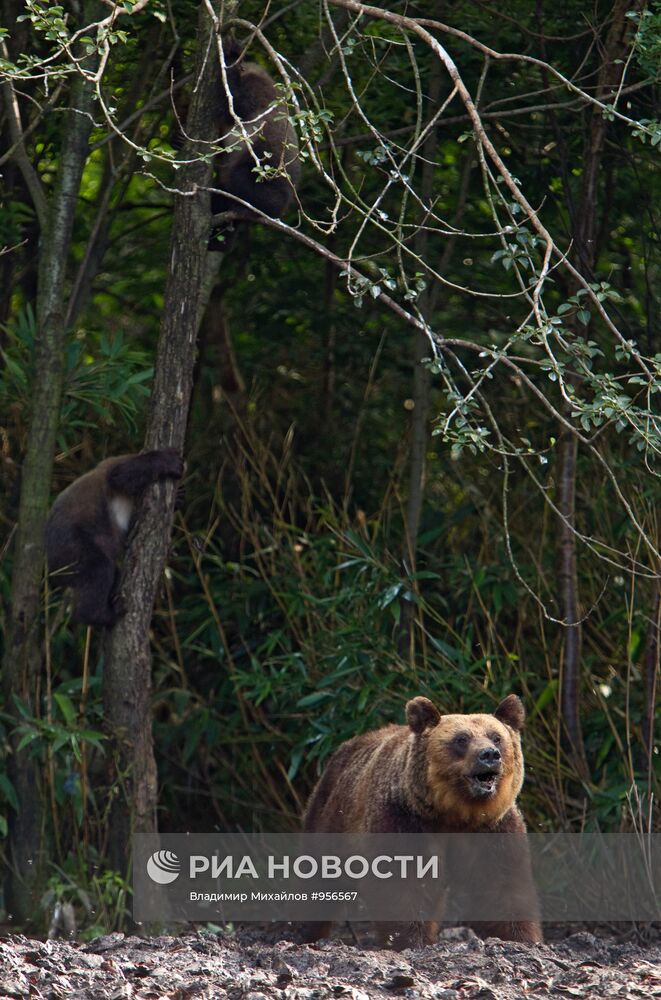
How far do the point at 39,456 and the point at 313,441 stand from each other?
2277 millimetres

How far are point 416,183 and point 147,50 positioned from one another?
6.21 feet

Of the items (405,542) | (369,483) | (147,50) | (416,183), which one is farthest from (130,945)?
(416,183)

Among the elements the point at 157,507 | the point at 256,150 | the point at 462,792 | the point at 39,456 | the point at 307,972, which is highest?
the point at 256,150

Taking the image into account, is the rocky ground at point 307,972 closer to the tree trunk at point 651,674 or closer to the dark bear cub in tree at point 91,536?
the tree trunk at point 651,674

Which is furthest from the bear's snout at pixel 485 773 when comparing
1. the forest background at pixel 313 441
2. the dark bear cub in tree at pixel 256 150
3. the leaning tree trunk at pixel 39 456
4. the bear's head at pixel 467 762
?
the dark bear cub in tree at pixel 256 150

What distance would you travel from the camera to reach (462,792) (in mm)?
4715

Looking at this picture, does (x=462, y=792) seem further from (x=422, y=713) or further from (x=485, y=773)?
(x=422, y=713)

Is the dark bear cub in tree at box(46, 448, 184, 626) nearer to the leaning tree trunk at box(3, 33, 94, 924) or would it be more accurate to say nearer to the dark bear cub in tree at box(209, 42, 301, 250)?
the leaning tree trunk at box(3, 33, 94, 924)

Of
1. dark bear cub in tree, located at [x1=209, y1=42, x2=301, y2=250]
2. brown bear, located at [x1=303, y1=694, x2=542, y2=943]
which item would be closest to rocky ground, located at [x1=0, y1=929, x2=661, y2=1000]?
brown bear, located at [x1=303, y1=694, x2=542, y2=943]

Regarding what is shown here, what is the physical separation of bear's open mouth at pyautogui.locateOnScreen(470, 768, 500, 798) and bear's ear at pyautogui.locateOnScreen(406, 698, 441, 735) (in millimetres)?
303

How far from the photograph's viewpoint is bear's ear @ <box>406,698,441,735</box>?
15.9ft

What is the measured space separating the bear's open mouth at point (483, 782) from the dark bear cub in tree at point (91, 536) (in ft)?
5.81

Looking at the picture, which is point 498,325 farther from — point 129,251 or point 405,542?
point 129,251

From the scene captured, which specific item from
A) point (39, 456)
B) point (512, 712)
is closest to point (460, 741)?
point (512, 712)
